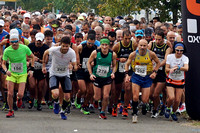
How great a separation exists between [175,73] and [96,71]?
179cm

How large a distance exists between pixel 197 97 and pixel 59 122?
3216 millimetres

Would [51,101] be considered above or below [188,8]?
below

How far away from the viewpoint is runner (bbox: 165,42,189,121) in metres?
12.5

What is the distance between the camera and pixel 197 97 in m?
12.7

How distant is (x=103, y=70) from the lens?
42.2ft

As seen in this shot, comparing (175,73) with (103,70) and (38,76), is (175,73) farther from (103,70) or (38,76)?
(38,76)

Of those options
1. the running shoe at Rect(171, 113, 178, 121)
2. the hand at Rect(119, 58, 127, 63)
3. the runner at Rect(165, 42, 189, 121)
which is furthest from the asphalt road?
the hand at Rect(119, 58, 127, 63)

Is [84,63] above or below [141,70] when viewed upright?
above

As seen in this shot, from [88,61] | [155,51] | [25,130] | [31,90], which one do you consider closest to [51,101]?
[31,90]

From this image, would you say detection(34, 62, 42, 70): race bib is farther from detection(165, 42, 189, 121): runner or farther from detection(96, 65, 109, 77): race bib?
detection(165, 42, 189, 121): runner

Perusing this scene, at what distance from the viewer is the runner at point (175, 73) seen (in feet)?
41.1

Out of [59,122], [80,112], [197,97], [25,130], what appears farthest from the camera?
[80,112]

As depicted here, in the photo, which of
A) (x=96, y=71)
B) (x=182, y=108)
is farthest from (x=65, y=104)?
(x=182, y=108)

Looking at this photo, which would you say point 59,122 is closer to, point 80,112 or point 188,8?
point 80,112
